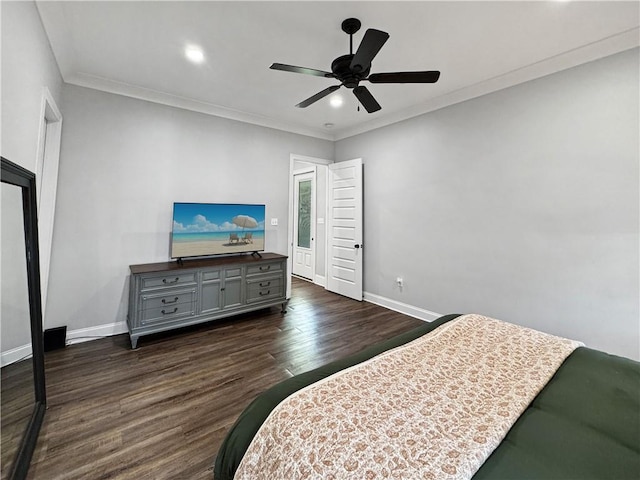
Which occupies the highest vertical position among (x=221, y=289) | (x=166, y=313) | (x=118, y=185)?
(x=118, y=185)

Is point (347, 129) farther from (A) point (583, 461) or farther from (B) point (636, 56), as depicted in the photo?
(A) point (583, 461)

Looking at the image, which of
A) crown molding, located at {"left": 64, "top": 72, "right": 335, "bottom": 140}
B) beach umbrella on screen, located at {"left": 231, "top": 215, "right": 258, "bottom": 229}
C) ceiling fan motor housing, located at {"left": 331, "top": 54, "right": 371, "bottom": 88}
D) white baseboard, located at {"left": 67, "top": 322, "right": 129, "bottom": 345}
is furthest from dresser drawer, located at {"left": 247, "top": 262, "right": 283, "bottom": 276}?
ceiling fan motor housing, located at {"left": 331, "top": 54, "right": 371, "bottom": 88}

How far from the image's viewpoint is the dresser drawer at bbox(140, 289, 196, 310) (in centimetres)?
294

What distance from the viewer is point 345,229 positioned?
188 inches

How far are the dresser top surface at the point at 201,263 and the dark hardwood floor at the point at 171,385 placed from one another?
80 centimetres

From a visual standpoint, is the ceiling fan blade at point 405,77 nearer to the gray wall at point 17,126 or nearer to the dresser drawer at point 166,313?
the gray wall at point 17,126

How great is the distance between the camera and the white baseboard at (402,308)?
12.4 ft

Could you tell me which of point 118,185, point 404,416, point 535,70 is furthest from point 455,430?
point 118,185

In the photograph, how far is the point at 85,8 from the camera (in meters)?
2.05

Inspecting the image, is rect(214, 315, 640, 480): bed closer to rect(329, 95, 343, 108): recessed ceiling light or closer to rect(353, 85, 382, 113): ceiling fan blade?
rect(353, 85, 382, 113): ceiling fan blade

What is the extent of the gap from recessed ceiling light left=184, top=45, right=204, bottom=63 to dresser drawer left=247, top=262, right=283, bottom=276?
7.66 feet

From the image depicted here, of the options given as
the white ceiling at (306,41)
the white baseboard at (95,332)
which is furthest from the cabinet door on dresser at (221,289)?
the white ceiling at (306,41)

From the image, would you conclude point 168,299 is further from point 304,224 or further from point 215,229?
point 304,224

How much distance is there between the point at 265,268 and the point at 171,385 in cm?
180
